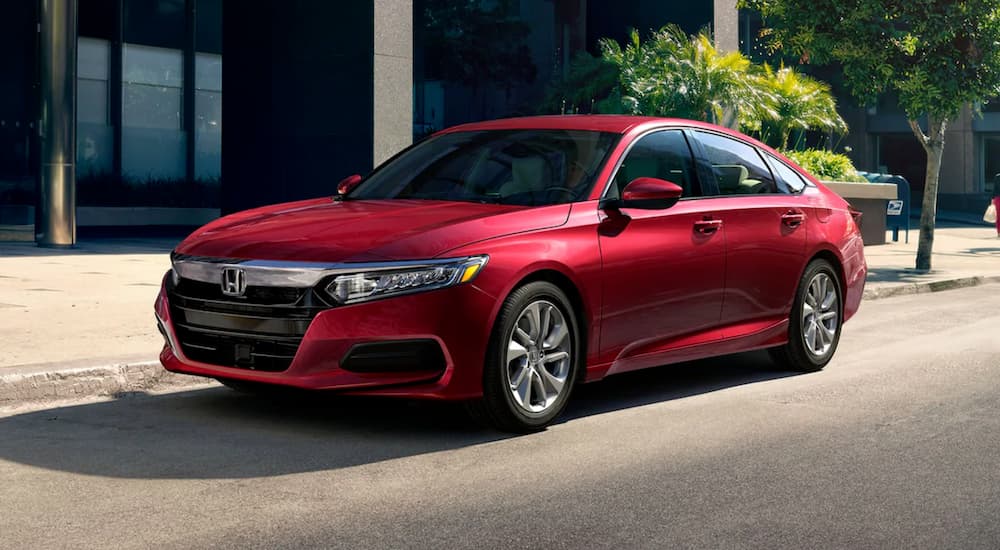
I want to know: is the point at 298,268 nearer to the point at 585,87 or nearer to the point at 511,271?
the point at 511,271

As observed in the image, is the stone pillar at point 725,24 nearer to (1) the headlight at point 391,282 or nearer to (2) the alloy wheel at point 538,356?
(2) the alloy wheel at point 538,356

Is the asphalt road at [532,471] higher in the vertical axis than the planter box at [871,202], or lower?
lower

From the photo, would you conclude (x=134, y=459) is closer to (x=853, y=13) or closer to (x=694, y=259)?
(x=694, y=259)

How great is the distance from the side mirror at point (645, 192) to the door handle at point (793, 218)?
1458mm

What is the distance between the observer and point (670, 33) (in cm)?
2350

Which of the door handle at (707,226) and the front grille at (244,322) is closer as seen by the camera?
the front grille at (244,322)

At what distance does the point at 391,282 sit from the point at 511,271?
0.60 meters

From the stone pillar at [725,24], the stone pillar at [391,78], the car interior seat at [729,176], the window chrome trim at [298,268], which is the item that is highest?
the stone pillar at [725,24]

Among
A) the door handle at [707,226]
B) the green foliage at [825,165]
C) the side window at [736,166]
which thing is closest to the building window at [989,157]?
the green foliage at [825,165]

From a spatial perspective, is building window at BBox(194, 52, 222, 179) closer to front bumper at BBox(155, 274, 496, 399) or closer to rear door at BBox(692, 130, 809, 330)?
rear door at BBox(692, 130, 809, 330)

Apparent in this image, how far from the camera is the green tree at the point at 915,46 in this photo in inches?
720

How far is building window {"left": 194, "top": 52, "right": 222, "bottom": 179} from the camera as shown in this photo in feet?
92.5

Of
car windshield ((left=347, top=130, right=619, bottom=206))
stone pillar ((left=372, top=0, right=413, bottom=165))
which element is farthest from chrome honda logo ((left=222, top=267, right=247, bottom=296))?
stone pillar ((left=372, top=0, right=413, bottom=165))

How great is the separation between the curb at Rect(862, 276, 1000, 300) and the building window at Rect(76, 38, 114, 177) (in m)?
16.1
